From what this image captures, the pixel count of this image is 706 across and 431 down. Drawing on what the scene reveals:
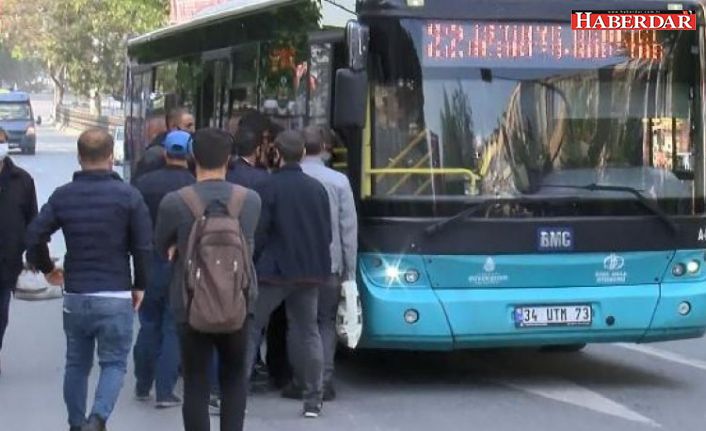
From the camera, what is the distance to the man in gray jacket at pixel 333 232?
948cm

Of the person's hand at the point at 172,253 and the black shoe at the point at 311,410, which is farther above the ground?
the person's hand at the point at 172,253

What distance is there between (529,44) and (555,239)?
4.27 feet

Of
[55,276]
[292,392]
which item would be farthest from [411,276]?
[55,276]

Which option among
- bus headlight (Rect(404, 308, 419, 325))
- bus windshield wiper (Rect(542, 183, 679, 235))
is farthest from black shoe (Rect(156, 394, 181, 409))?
bus windshield wiper (Rect(542, 183, 679, 235))

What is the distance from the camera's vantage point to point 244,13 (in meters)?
12.3

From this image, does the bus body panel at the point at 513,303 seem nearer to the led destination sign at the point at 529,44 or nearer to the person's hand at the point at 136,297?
the led destination sign at the point at 529,44

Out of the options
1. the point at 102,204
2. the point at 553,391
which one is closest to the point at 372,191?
the point at 553,391

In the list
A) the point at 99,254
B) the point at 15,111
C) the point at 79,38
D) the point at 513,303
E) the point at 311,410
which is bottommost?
the point at 15,111

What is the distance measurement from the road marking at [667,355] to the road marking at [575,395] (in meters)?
1.48

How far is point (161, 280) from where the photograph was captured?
9266 millimetres

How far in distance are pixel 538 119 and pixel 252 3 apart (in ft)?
10.6

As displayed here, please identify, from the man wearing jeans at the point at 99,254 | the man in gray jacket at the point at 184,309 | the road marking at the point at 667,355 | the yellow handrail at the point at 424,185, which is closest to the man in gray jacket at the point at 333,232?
the yellow handrail at the point at 424,185

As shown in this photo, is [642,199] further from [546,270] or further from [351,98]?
[351,98]

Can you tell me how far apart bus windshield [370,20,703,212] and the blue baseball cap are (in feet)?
4.06
